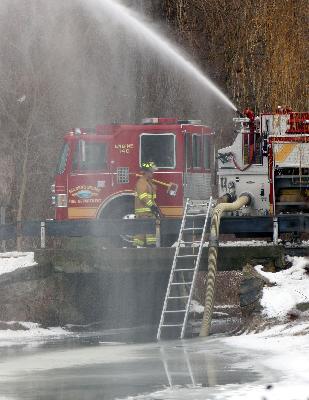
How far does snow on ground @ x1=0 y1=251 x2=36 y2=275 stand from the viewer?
24.5 m

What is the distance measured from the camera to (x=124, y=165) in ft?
85.7

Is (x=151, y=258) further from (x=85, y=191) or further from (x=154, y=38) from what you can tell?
(x=154, y=38)

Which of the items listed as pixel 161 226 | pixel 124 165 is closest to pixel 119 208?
pixel 124 165

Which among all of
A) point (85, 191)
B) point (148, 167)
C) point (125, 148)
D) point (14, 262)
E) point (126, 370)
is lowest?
point (126, 370)

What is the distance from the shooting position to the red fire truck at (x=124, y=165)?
25969 millimetres

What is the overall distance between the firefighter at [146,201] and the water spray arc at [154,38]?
5.35 m

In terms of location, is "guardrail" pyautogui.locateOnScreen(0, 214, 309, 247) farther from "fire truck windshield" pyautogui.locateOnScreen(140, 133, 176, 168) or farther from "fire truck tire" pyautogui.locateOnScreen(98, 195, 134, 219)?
"fire truck windshield" pyautogui.locateOnScreen(140, 133, 176, 168)

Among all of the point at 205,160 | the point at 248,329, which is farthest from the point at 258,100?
the point at 248,329

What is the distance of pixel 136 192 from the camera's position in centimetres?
2473

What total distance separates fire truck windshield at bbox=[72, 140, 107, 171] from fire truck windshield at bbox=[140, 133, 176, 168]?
2.63ft

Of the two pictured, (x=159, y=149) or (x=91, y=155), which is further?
(x=91, y=155)

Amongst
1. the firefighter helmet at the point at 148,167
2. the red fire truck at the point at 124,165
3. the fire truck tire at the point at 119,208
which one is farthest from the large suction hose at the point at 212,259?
the fire truck tire at the point at 119,208

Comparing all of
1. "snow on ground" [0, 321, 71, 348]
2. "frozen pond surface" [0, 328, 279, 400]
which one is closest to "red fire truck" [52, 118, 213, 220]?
"snow on ground" [0, 321, 71, 348]

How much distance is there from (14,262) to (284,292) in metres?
5.98
